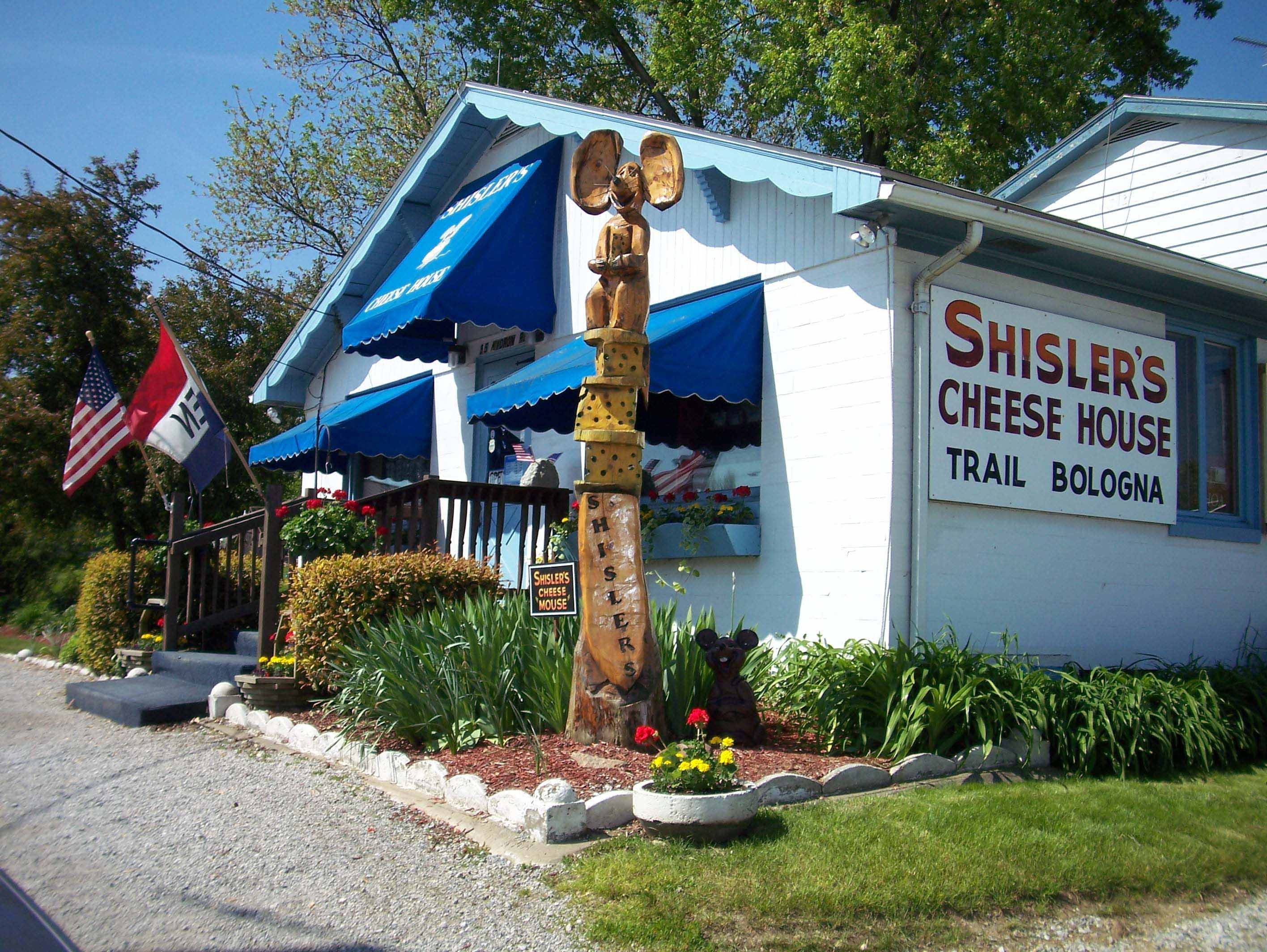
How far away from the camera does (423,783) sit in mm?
5578

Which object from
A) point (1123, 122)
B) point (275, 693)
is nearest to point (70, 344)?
point (275, 693)

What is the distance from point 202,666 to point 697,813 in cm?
599

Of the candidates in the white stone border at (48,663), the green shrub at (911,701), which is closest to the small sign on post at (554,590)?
the green shrub at (911,701)

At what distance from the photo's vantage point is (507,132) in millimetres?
11680

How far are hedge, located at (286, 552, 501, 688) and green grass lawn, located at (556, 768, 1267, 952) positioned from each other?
10.4 ft

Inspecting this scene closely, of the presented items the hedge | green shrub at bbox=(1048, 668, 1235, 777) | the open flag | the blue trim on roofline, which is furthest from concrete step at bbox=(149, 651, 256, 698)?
green shrub at bbox=(1048, 668, 1235, 777)

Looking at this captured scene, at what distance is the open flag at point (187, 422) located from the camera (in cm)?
1036

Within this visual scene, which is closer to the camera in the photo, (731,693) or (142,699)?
(731,693)

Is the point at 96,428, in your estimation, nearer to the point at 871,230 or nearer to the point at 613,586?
the point at 613,586

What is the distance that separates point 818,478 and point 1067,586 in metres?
2.15

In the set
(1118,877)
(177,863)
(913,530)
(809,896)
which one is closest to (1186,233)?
(913,530)

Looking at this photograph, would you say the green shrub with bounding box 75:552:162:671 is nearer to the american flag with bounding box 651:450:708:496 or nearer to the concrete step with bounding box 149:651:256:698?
the concrete step with bounding box 149:651:256:698

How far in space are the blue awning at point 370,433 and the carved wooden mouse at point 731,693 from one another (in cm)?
635

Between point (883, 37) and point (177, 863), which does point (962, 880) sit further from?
point (883, 37)
